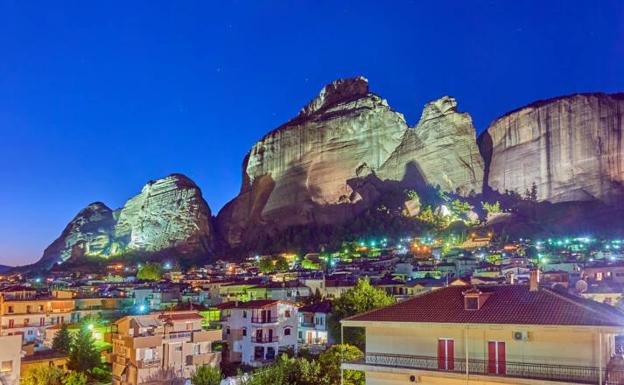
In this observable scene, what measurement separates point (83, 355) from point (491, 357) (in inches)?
1441

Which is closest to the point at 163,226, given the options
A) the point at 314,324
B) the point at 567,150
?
the point at 567,150

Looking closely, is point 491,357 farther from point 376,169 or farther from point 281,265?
point 376,169

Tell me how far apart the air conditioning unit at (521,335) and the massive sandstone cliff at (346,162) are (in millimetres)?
131140

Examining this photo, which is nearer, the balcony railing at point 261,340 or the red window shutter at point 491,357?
the red window shutter at point 491,357

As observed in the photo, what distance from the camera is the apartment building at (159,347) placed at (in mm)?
42344

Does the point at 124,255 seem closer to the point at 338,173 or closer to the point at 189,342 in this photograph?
the point at 338,173

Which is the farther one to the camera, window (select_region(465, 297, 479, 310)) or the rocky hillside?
the rocky hillside

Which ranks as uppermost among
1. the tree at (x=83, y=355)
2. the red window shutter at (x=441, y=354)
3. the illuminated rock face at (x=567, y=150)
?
the illuminated rock face at (x=567, y=150)

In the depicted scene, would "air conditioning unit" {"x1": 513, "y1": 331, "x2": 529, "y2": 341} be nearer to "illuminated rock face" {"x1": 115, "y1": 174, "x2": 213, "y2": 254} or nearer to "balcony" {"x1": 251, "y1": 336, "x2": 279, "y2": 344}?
"balcony" {"x1": 251, "y1": 336, "x2": 279, "y2": 344}

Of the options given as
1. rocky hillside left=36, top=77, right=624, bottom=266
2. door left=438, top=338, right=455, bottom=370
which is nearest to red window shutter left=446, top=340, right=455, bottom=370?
door left=438, top=338, right=455, bottom=370

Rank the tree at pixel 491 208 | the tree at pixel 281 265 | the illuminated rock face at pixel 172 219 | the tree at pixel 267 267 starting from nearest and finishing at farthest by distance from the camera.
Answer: the tree at pixel 267 267 → the tree at pixel 281 265 → the tree at pixel 491 208 → the illuminated rock face at pixel 172 219

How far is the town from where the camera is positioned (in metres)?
19.6

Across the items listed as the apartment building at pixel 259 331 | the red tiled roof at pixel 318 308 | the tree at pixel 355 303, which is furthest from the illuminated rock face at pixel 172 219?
the tree at pixel 355 303

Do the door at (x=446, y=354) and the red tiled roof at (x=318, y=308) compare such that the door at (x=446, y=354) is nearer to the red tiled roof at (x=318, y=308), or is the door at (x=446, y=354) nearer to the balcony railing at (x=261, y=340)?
the balcony railing at (x=261, y=340)
